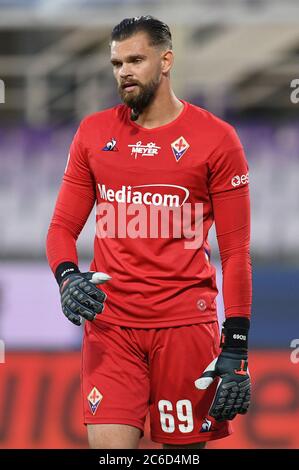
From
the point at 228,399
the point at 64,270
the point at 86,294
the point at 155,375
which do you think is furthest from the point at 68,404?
the point at 86,294

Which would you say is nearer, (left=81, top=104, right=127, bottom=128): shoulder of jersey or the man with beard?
the man with beard

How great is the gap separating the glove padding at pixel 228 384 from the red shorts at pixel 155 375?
5.3 inches

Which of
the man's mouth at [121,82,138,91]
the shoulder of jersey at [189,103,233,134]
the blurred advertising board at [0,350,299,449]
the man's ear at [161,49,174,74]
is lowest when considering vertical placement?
the blurred advertising board at [0,350,299,449]

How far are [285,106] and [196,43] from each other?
207 centimetres

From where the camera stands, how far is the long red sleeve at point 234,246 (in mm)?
4898

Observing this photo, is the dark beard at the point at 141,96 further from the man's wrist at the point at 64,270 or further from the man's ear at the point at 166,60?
the man's wrist at the point at 64,270

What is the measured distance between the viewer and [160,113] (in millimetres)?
4992

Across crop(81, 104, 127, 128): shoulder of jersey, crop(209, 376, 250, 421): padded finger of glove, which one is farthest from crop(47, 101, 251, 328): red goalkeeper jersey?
crop(209, 376, 250, 421): padded finger of glove

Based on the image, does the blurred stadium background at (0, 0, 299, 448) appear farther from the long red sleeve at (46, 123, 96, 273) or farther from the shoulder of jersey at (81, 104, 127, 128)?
the shoulder of jersey at (81, 104, 127, 128)

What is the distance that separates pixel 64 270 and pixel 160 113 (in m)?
0.81

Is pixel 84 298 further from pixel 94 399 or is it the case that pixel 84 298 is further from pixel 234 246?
pixel 234 246

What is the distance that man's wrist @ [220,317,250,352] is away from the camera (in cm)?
486

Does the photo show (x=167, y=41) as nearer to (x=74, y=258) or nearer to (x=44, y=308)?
(x=74, y=258)

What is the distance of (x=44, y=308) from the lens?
959 centimetres
